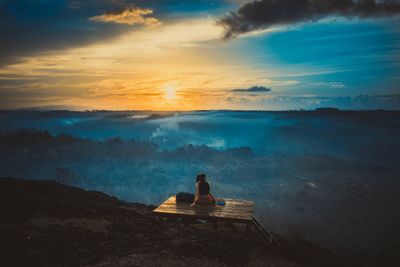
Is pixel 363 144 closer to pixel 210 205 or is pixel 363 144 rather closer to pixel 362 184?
pixel 362 184

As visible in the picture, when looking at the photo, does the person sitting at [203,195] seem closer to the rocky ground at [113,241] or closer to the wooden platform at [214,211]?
the wooden platform at [214,211]

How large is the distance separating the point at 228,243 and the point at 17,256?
8002mm

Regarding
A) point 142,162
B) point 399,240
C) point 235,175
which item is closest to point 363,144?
point 235,175

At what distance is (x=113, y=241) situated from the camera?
13.2 meters

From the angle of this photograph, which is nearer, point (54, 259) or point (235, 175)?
point (54, 259)

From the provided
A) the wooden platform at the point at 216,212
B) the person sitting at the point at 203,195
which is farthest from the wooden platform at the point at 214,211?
the person sitting at the point at 203,195

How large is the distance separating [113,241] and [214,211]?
4.31 metres

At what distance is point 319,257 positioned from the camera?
1466cm

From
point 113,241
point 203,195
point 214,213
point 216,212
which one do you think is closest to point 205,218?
point 214,213

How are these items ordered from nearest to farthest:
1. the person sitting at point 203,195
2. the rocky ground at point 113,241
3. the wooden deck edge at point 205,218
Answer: the rocky ground at point 113,241 → the wooden deck edge at point 205,218 → the person sitting at point 203,195

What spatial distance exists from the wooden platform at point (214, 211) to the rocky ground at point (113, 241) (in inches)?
49.5

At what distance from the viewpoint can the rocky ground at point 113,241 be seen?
38.7ft

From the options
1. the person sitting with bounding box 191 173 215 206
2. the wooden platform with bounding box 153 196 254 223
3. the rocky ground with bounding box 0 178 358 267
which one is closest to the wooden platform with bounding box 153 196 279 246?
the wooden platform with bounding box 153 196 254 223

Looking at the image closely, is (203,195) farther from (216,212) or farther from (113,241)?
(113,241)
